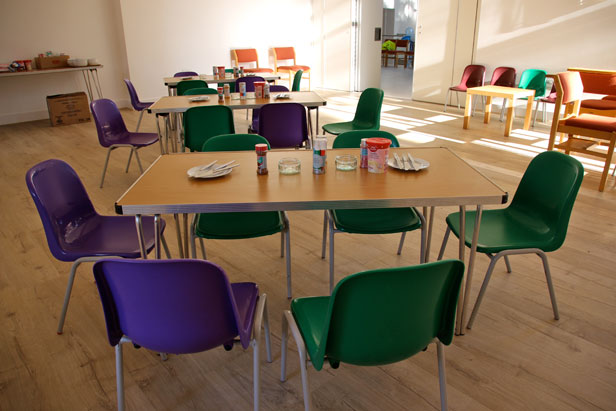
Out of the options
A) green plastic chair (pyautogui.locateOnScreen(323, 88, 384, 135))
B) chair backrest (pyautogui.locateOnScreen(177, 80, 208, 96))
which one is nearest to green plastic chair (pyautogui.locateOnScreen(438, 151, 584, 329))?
green plastic chair (pyautogui.locateOnScreen(323, 88, 384, 135))

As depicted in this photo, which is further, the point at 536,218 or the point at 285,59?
the point at 285,59

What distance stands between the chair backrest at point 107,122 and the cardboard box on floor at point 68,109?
345cm

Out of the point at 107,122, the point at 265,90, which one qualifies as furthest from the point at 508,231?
the point at 107,122

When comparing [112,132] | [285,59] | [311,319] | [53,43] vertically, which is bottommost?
[311,319]

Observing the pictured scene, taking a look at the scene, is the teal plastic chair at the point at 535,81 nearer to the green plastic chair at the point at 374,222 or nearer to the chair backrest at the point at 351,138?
the chair backrest at the point at 351,138

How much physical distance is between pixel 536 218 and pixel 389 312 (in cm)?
143

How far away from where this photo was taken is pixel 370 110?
434 cm

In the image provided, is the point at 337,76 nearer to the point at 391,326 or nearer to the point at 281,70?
the point at 281,70

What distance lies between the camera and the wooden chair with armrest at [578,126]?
4.09 meters

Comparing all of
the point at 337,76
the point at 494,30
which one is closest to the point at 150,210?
the point at 494,30

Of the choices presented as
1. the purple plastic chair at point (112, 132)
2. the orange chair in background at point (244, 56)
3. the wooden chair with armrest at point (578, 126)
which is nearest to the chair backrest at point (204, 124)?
the purple plastic chair at point (112, 132)

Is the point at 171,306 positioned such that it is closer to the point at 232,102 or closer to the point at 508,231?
the point at 508,231

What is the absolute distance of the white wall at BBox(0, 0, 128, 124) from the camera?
289 inches

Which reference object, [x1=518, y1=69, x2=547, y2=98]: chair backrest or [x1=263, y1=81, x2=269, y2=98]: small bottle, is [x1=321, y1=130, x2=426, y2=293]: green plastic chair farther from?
[x1=518, y1=69, x2=547, y2=98]: chair backrest
